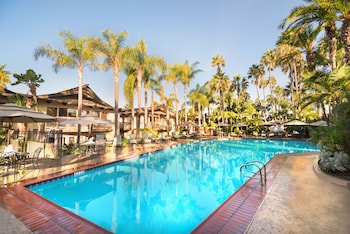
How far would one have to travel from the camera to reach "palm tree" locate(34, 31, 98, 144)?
1388cm

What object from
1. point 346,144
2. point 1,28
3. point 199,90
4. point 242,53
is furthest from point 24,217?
point 199,90

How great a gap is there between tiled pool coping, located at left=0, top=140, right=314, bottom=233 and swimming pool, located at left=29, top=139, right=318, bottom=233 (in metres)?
0.85

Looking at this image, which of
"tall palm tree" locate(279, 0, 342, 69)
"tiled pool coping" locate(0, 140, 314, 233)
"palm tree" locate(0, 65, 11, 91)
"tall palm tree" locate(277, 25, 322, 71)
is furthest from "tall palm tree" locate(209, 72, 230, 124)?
"palm tree" locate(0, 65, 11, 91)

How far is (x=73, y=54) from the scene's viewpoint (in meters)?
14.4

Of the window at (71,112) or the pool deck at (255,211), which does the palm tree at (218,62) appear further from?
the pool deck at (255,211)

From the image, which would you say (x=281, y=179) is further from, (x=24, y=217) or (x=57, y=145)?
(x=57, y=145)

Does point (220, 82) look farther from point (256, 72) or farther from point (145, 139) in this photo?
point (145, 139)

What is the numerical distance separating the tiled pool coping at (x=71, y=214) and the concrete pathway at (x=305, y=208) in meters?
→ 0.26

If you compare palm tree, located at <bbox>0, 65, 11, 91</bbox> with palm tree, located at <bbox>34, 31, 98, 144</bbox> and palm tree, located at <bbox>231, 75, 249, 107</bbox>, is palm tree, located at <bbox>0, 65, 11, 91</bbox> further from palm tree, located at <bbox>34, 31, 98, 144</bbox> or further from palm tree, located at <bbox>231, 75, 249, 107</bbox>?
palm tree, located at <bbox>231, 75, 249, 107</bbox>

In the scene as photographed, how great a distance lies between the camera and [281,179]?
6.68 meters

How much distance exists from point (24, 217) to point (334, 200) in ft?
25.1

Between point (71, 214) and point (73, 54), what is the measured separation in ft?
46.2

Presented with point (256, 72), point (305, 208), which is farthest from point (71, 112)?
point (256, 72)

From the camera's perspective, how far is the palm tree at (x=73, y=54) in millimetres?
13875
